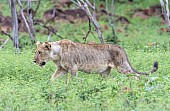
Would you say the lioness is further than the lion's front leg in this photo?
Yes

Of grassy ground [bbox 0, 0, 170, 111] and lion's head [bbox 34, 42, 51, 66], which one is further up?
lion's head [bbox 34, 42, 51, 66]

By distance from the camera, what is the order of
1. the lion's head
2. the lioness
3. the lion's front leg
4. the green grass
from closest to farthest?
the green grass, the lion's front leg, the lioness, the lion's head

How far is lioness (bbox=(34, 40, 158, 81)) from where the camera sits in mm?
10766

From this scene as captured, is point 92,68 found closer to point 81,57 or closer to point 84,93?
point 81,57

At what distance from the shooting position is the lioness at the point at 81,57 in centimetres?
1077

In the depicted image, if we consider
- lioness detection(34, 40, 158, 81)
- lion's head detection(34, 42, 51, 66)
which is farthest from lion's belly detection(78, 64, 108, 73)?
lion's head detection(34, 42, 51, 66)

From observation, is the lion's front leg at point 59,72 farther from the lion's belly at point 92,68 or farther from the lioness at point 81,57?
the lion's belly at point 92,68

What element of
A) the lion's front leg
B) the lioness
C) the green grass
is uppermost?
the lioness

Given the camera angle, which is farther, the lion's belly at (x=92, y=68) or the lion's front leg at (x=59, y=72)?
the lion's belly at (x=92, y=68)

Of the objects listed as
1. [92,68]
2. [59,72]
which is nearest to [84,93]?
[59,72]

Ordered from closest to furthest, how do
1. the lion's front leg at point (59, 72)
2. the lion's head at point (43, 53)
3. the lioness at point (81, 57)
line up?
the lion's front leg at point (59, 72) < the lioness at point (81, 57) < the lion's head at point (43, 53)

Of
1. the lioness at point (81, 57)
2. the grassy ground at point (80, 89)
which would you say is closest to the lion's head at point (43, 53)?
the lioness at point (81, 57)

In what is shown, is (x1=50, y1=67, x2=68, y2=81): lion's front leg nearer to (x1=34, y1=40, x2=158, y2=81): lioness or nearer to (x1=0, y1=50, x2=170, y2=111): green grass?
(x1=34, y1=40, x2=158, y2=81): lioness

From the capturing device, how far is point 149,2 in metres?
24.7
